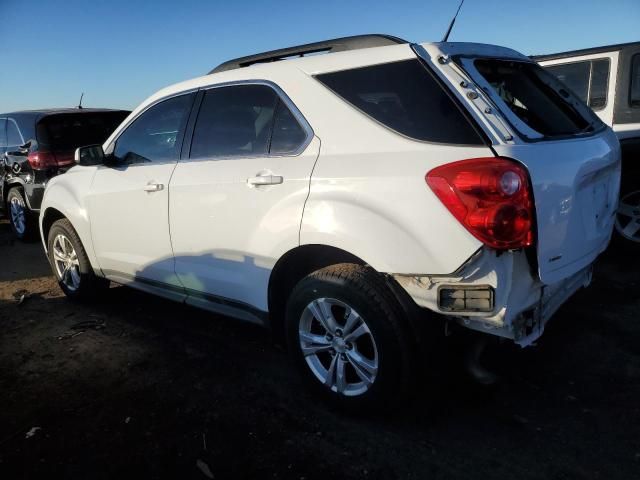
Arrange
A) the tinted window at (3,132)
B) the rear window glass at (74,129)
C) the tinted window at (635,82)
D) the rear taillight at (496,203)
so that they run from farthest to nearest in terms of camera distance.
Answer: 1. the tinted window at (3,132)
2. the rear window glass at (74,129)
3. the tinted window at (635,82)
4. the rear taillight at (496,203)

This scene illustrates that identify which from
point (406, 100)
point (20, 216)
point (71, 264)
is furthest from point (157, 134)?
point (20, 216)

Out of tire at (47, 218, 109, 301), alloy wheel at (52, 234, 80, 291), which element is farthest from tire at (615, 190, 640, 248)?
alloy wheel at (52, 234, 80, 291)

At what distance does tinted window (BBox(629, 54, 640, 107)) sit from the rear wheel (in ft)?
24.6

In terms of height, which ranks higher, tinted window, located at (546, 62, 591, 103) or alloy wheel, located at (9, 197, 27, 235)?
tinted window, located at (546, 62, 591, 103)

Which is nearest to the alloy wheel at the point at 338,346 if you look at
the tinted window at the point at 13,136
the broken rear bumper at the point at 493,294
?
the broken rear bumper at the point at 493,294

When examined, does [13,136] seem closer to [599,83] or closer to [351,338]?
[351,338]

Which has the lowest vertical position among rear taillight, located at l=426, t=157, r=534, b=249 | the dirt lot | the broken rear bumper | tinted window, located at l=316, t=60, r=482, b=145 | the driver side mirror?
the dirt lot

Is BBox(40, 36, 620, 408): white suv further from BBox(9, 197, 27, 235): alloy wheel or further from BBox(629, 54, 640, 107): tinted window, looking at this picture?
BBox(9, 197, 27, 235): alloy wheel

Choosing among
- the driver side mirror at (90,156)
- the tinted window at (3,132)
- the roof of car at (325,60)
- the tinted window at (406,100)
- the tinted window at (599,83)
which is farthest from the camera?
the tinted window at (3,132)

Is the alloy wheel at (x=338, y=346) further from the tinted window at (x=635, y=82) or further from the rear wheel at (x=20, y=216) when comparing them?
the rear wheel at (x=20, y=216)

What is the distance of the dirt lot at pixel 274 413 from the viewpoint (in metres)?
2.21

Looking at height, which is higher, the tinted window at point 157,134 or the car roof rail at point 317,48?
the car roof rail at point 317,48

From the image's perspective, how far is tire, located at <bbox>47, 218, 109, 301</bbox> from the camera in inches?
163

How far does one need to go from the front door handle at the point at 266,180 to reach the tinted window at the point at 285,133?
147mm
